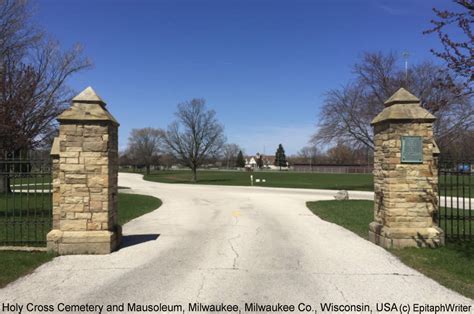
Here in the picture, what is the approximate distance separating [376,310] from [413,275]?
1.76 meters

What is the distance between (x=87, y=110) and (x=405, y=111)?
21.1 feet

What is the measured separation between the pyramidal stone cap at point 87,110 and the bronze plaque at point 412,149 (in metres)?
5.99

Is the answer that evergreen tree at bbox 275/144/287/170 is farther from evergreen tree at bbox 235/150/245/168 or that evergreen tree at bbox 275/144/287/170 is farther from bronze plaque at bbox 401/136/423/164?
bronze plaque at bbox 401/136/423/164

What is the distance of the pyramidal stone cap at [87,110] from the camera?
7309mm

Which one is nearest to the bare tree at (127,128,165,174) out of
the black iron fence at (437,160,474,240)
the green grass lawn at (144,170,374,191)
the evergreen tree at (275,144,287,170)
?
the green grass lawn at (144,170,374,191)

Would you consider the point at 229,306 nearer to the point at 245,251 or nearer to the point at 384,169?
the point at 245,251

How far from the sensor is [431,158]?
26.2 feet

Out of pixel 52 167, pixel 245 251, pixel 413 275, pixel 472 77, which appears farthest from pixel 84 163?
pixel 472 77

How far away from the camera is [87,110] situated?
24.3 ft

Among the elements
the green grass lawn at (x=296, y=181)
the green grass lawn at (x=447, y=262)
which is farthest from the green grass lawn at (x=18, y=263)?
the green grass lawn at (x=296, y=181)

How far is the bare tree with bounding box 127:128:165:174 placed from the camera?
88.8m

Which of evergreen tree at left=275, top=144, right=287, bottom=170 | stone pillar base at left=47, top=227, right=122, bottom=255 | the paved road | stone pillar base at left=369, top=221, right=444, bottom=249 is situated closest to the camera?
the paved road

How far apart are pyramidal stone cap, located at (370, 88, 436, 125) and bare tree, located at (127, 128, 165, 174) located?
261 ft

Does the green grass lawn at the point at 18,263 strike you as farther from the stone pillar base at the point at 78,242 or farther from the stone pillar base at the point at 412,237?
the stone pillar base at the point at 412,237
